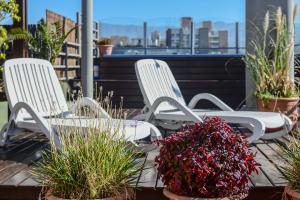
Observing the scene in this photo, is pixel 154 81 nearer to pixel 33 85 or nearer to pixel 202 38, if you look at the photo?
pixel 33 85

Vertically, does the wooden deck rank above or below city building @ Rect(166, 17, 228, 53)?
below

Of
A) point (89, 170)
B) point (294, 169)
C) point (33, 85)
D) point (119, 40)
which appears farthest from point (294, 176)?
point (119, 40)

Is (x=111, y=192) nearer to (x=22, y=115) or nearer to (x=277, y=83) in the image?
(x=22, y=115)

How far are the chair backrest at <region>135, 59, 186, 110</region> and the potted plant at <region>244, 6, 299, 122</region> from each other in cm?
100

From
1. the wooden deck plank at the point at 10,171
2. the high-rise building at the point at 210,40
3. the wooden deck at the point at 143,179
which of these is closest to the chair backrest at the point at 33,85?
the wooden deck at the point at 143,179

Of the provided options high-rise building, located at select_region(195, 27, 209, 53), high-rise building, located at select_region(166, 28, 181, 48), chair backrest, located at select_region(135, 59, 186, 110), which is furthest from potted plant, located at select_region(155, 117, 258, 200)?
high-rise building, located at select_region(166, 28, 181, 48)

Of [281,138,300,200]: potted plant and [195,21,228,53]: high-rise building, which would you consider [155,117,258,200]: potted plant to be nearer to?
[281,138,300,200]: potted plant

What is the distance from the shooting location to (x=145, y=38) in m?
13.2

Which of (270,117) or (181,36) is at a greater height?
(181,36)

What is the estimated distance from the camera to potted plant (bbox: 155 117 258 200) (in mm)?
2379

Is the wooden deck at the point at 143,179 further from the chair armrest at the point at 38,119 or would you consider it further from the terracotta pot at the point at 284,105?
the terracotta pot at the point at 284,105

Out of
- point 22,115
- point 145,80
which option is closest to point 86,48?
point 145,80

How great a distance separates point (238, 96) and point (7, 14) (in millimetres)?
5185

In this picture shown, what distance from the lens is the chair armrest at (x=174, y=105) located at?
432 cm
